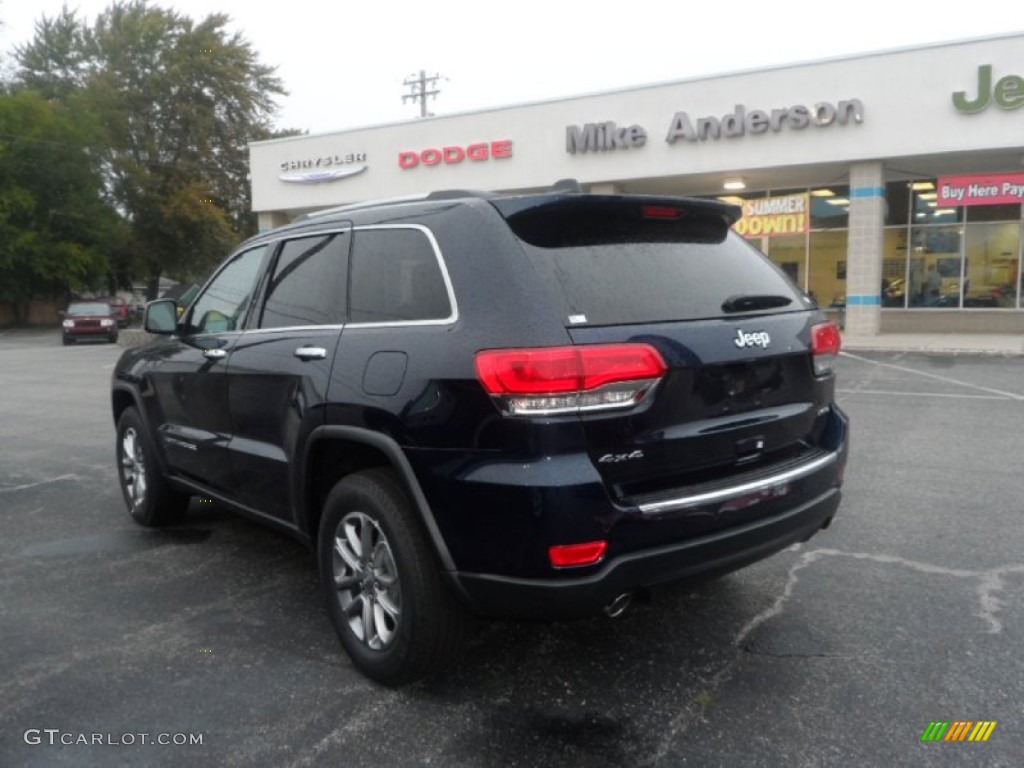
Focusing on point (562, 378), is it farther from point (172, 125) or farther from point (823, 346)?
point (172, 125)

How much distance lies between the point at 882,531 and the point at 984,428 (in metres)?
3.99

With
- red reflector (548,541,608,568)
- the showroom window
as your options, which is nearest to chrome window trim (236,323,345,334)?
red reflector (548,541,608,568)

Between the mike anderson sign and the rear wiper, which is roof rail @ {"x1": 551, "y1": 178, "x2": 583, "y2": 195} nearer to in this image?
the rear wiper

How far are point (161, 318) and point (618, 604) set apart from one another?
3.26m

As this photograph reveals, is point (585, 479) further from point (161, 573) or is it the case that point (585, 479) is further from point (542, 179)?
point (542, 179)

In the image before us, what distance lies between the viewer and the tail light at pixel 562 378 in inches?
104

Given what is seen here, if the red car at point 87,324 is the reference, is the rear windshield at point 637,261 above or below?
above

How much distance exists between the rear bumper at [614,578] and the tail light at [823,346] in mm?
772

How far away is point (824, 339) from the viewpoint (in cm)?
351

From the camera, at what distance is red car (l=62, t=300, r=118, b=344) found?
26109 mm

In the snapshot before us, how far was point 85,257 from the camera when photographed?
35719mm

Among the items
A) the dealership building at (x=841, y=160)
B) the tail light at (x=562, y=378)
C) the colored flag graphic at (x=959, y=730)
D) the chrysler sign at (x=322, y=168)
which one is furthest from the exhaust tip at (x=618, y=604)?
the chrysler sign at (x=322, y=168)

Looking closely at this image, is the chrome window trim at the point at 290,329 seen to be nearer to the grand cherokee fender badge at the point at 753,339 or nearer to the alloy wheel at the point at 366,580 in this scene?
the alloy wheel at the point at 366,580

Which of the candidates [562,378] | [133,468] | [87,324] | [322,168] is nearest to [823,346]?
[562,378]
